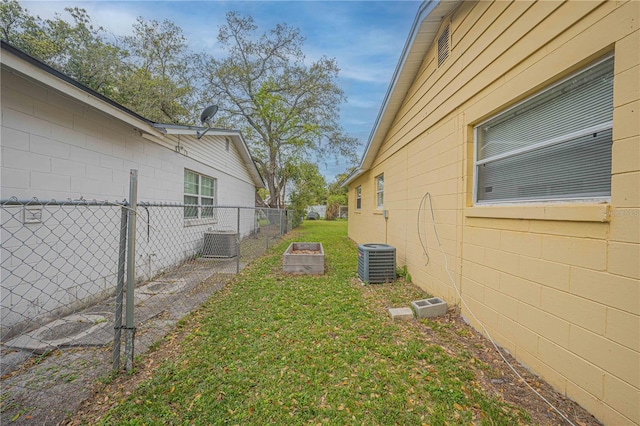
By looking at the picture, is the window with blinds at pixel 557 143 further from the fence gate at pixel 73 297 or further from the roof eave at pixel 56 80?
the roof eave at pixel 56 80

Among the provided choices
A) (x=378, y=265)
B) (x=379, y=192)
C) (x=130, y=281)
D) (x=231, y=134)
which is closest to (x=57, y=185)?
(x=130, y=281)

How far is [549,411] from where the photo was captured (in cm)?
190

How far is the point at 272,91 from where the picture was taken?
56.5 feet

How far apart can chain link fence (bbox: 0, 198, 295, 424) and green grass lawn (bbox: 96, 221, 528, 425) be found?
1.76 ft

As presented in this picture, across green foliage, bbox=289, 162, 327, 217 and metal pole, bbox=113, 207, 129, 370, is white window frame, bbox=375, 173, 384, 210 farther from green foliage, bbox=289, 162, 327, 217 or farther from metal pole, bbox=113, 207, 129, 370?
green foliage, bbox=289, 162, 327, 217

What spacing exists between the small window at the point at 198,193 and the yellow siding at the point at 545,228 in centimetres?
652

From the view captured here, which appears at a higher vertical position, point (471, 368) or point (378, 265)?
point (378, 265)

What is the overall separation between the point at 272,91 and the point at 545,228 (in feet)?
59.4

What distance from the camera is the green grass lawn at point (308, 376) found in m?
1.90

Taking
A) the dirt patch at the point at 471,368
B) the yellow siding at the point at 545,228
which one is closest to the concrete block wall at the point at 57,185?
the dirt patch at the point at 471,368

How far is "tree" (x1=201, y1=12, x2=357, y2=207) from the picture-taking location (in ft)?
53.7

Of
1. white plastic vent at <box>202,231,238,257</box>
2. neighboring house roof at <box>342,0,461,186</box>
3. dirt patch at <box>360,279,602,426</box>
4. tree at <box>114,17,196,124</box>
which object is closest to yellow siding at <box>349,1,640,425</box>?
dirt patch at <box>360,279,602,426</box>

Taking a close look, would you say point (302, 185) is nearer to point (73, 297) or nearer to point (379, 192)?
point (379, 192)

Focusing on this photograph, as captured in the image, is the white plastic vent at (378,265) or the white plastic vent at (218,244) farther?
the white plastic vent at (218,244)
